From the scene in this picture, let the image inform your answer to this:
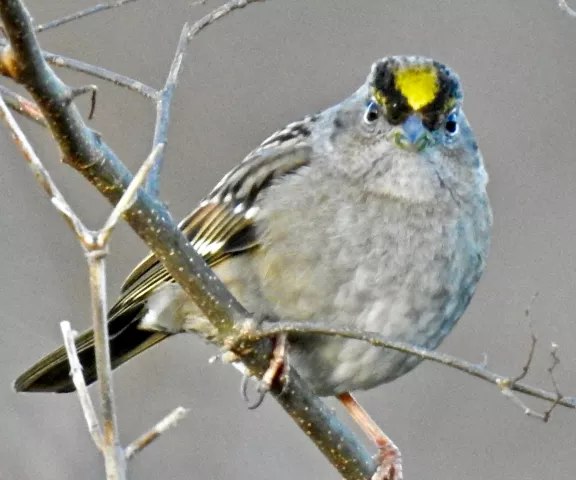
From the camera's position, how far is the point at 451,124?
3721mm

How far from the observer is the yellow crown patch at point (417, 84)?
3600mm

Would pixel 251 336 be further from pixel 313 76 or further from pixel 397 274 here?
pixel 313 76

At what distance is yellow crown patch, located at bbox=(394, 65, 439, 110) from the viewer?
11.8 ft

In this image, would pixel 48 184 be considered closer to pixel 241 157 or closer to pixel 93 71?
pixel 93 71

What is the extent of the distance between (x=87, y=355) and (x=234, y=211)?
747mm

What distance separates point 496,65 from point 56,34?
2.37 meters

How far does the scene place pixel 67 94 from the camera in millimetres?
2494

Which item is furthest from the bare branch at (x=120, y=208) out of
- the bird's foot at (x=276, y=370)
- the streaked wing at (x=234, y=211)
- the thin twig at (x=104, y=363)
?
the streaked wing at (x=234, y=211)

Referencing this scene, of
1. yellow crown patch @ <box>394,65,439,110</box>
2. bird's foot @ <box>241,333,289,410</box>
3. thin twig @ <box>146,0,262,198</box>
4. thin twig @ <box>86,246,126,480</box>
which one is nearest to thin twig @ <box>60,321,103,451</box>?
thin twig @ <box>86,246,126,480</box>

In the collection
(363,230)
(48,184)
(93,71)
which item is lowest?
(363,230)

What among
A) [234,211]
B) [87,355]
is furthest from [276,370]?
[87,355]

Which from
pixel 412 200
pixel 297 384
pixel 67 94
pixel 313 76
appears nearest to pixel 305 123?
pixel 412 200

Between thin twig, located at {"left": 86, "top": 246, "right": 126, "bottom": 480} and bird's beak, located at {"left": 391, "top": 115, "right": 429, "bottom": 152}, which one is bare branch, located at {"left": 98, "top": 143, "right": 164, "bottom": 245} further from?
bird's beak, located at {"left": 391, "top": 115, "right": 429, "bottom": 152}

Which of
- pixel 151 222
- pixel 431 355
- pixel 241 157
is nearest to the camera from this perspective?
pixel 431 355
